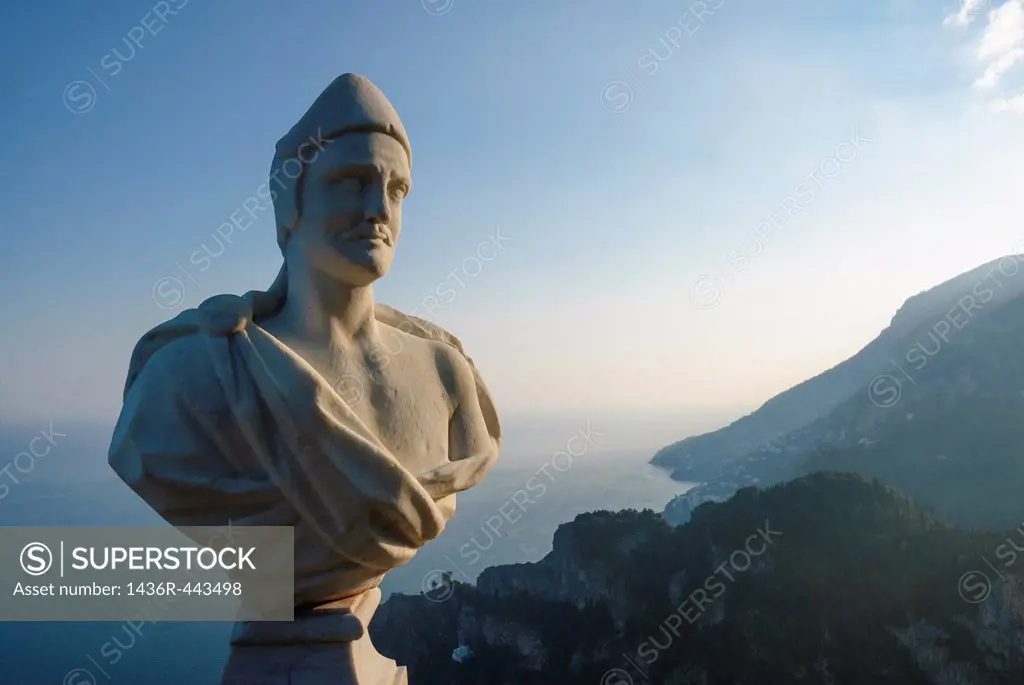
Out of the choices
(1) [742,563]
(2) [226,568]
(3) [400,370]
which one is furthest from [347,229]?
(1) [742,563]

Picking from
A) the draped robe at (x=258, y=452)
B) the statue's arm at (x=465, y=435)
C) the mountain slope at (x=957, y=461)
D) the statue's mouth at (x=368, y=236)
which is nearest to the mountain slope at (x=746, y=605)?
the mountain slope at (x=957, y=461)

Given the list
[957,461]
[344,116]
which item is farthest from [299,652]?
[957,461]

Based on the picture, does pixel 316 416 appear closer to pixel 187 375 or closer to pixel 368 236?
pixel 187 375

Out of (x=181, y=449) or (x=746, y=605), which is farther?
(x=746, y=605)

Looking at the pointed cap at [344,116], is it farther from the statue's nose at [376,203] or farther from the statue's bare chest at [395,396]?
the statue's bare chest at [395,396]

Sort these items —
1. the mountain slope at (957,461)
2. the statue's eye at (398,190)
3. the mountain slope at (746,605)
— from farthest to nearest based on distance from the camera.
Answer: the mountain slope at (957,461) < the mountain slope at (746,605) < the statue's eye at (398,190)

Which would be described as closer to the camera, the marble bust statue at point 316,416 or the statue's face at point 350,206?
the marble bust statue at point 316,416

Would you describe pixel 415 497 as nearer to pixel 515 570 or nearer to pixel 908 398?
pixel 515 570

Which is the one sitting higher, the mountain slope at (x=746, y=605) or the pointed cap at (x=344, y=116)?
the pointed cap at (x=344, y=116)

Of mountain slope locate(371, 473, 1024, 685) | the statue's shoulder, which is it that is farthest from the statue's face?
mountain slope locate(371, 473, 1024, 685)
